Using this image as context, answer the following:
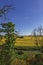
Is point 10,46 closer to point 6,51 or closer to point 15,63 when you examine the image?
point 6,51

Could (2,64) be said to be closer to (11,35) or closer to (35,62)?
(11,35)

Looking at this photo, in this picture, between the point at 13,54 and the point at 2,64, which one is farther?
the point at 13,54

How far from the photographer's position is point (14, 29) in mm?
16750

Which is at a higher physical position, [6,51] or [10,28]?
[10,28]

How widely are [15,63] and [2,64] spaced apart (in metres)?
2.28

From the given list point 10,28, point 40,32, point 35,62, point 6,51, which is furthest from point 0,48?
point 40,32

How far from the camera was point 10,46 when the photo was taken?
16.7m

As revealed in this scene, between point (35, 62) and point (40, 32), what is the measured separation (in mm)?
20159

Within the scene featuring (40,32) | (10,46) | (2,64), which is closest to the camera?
(2,64)

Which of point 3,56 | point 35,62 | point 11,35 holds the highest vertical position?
point 11,35

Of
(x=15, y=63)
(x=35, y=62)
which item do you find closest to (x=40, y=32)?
(x=35, y=62)

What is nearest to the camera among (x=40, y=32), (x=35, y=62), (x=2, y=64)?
(x=2, y=64)

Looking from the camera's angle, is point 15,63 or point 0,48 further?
point 15,63

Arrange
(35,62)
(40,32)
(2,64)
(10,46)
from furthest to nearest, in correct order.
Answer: (40,32)
(35,62)
(10,46)
(2,64)
